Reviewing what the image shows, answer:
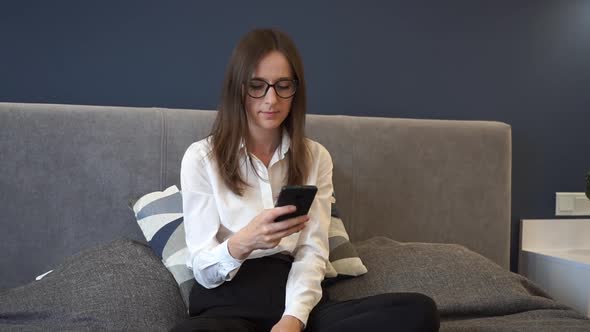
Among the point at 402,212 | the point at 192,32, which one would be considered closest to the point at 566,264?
the point at 402,212

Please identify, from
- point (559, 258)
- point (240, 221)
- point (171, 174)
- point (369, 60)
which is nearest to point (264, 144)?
point (240, 221)

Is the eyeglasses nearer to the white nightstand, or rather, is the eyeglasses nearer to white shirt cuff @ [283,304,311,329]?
white shirt cuff @ [283,304,311,329]

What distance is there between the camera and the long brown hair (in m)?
1.51

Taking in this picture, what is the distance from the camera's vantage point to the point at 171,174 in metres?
1.97

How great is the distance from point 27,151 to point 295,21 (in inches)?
42.6

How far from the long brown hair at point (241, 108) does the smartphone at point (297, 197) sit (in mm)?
258

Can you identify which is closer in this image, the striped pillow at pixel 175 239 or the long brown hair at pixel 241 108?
the long brown hair at pixel 241 108

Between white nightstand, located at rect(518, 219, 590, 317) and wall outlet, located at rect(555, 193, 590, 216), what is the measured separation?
0.04 meters

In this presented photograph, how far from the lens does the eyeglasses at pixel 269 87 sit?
1.50m

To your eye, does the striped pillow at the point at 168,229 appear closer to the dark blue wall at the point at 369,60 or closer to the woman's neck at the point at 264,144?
the woman's neck at the point at 264,144

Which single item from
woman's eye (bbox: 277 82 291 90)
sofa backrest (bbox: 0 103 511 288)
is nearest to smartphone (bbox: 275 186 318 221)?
woman's eye (bbox: 277 82 291 90)

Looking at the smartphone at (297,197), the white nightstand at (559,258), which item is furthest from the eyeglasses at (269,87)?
the white nightstand at (559,258)

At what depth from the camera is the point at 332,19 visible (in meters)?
2.33

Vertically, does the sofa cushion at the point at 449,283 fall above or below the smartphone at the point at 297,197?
below
